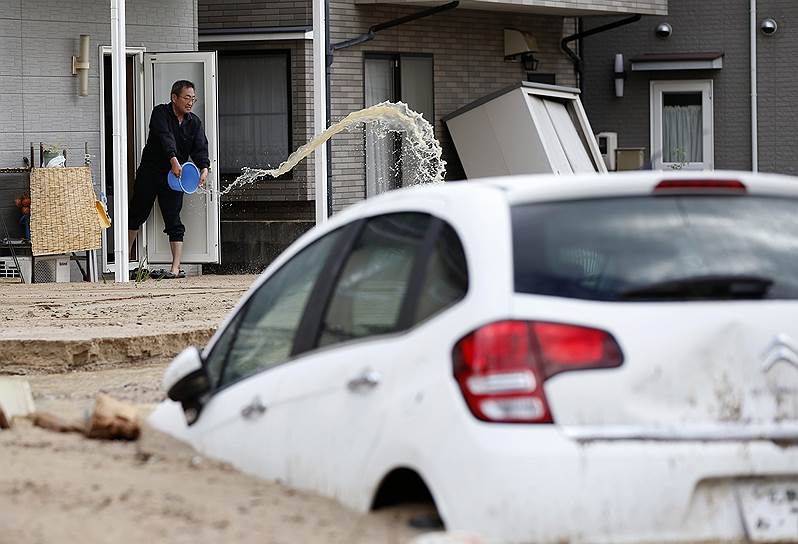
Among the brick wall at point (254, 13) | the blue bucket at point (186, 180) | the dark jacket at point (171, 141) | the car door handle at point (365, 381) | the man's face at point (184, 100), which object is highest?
the brick wall at point (254, 13)

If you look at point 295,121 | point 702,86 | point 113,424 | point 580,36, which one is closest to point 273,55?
point 295,121

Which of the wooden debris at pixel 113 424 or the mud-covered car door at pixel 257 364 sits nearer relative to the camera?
the mud-covered car door at pixel 257 364

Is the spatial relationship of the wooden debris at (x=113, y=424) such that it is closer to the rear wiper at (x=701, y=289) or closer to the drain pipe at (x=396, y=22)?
the rear wiper at (x=701, y=289)

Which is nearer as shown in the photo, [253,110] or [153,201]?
[153,201]

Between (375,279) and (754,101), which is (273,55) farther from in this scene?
(375,279)

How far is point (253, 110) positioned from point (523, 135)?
378cm

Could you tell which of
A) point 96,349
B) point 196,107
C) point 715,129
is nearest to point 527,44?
point 715,129

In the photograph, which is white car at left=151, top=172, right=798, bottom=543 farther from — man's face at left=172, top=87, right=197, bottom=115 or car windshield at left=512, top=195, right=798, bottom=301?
man's face at left=172, top=87, right=197, bottom=115

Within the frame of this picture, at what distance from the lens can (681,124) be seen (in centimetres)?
2923

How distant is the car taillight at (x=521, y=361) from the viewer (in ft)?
15.5

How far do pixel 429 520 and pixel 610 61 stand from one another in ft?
80.8

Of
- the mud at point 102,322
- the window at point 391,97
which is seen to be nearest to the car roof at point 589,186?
the mud at point 102,322

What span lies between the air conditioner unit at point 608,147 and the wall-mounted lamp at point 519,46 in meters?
2.44

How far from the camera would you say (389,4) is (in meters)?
23.5
